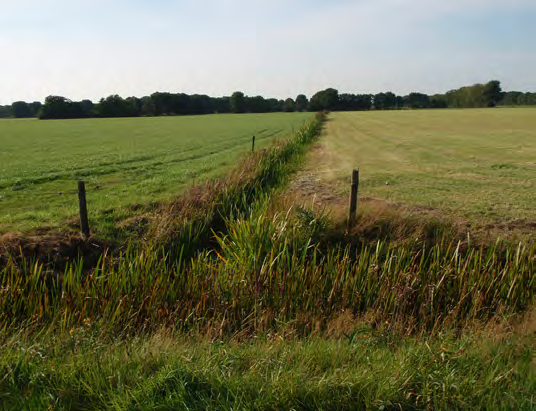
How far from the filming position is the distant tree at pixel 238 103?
138325mm

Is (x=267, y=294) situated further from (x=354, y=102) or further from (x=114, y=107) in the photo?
(x=354, y=102)

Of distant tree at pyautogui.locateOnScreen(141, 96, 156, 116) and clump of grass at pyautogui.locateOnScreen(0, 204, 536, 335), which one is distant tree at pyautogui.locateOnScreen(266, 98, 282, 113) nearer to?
distant tree at pyautogui.locateOnScreen(141, 96, 156, 116)

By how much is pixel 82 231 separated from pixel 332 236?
5.28 m

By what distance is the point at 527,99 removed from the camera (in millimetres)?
133125

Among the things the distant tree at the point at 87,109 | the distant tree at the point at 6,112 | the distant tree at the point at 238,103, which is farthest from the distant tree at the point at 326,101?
the distant tree at the point at 6,112

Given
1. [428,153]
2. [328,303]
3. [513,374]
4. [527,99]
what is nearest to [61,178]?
[328,303]

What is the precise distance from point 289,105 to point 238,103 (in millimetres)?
17204

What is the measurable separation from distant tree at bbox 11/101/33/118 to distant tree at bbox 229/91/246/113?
6977cm

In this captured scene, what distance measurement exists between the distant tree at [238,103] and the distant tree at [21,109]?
229ft

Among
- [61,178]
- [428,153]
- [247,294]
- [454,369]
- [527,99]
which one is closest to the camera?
[454,369]

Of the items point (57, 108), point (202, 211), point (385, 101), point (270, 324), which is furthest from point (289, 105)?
point (270, 324)

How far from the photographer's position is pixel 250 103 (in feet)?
459

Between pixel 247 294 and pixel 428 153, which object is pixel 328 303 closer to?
pixel 247 294

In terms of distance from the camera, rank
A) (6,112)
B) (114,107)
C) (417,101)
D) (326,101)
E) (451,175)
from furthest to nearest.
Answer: (6,112), (417,101), (326,101), (114,107), (451,175)
